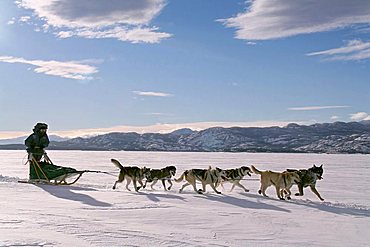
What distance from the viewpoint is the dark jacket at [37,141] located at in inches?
489

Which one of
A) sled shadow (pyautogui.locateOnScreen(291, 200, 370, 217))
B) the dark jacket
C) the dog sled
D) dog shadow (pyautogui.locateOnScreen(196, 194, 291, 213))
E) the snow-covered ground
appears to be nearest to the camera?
the snow-covered ground

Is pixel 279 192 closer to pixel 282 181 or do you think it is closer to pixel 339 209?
pixel 282 181

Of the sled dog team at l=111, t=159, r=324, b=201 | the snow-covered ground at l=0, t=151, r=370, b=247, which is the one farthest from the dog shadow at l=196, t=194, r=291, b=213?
the sled dog team at l=111, t=159, r=324, b=201

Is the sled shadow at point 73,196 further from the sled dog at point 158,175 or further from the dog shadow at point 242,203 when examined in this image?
the dog shadow at point 242,203

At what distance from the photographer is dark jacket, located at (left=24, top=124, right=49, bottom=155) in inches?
489

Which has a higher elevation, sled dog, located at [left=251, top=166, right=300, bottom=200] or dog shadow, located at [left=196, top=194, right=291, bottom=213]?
sled dog, located at [left=251, top=166, right=300, bottom=200]

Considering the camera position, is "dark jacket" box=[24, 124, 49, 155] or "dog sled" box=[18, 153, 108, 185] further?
"dark jacket" box=[24, 124, 49, 155]

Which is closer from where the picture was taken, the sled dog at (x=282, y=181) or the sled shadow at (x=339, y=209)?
the sled shadow at (x=339, y=209)

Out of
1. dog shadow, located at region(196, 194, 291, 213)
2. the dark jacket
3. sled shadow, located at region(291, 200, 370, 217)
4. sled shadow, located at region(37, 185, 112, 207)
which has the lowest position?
sled shadow, located at region(291, 200, 370, 217)

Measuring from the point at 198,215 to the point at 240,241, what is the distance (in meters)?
1.67

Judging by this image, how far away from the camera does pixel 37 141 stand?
493 inches

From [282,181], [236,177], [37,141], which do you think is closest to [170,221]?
[282,181]

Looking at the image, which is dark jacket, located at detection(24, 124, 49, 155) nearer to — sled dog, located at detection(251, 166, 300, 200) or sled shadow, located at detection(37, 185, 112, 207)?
sled shadow, located at detection(37, 185, 112, 207)

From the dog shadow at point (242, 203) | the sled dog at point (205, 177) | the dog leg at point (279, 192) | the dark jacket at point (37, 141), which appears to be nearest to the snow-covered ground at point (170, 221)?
the dog shadow at point (242, 203)
